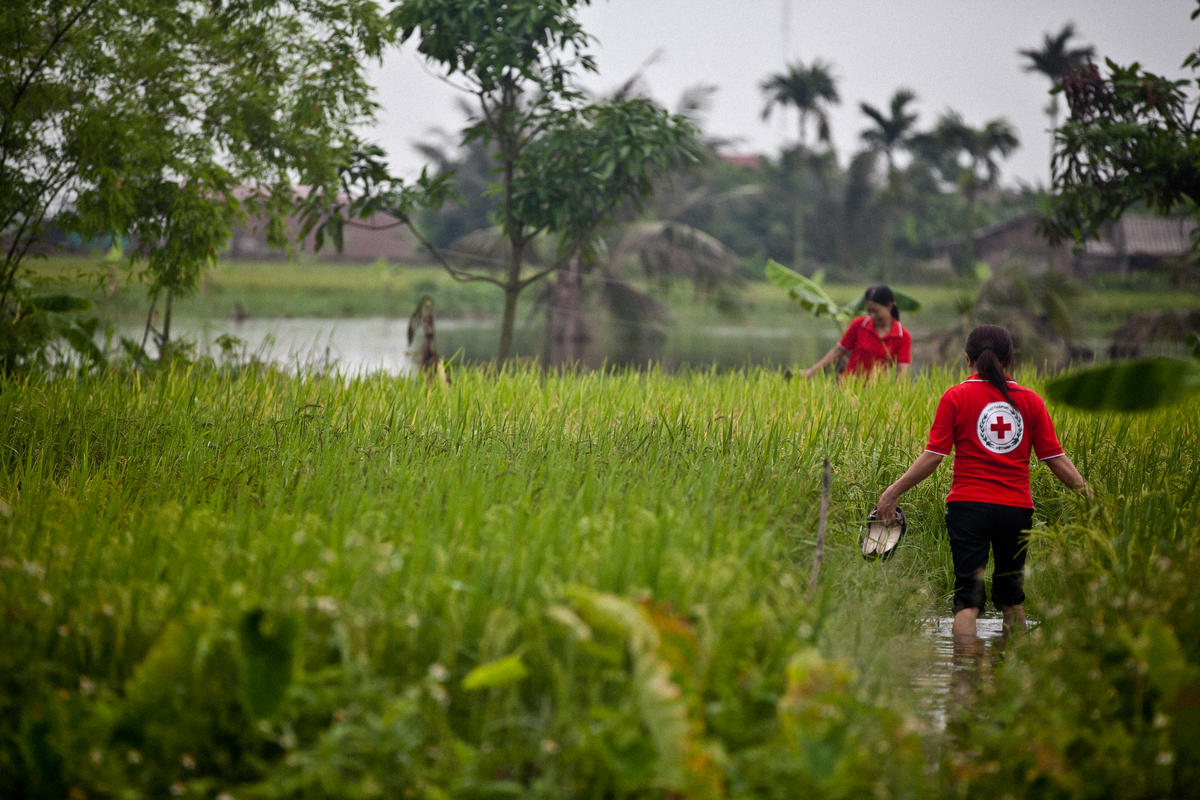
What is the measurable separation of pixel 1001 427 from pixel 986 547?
505 millimetres

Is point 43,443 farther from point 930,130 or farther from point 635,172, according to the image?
point 930,130

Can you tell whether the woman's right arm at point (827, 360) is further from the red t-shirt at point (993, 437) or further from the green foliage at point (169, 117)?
the green foliage at point (169, 117)

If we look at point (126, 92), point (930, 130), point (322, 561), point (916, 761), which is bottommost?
point (916, 761)

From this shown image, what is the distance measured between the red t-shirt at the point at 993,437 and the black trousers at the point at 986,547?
0.05 meters

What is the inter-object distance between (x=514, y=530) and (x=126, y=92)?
6.11m

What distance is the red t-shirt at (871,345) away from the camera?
6.89 metres

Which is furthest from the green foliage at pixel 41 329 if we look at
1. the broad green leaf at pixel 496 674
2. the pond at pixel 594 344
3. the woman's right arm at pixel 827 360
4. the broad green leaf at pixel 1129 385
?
the pond at pixel 594 344

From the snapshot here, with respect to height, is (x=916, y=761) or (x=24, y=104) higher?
(x=24, y=104)

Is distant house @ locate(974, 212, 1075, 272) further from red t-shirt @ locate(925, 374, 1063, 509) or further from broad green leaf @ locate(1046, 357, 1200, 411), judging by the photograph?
broad green leaf @ locate(1046, 357, 1200, 411)

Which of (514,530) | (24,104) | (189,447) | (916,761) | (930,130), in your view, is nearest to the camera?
(916,761)

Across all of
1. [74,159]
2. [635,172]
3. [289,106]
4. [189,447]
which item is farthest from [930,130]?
[189,447]

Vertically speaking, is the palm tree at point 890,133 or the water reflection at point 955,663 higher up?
the palm tree at point 890,133

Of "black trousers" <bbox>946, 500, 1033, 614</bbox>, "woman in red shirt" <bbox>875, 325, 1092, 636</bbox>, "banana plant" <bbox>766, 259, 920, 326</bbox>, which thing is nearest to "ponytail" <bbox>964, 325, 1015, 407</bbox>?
"woman in red shirt" <bbox>875, 325, 1092, 636</bbox>

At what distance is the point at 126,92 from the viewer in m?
7.26
